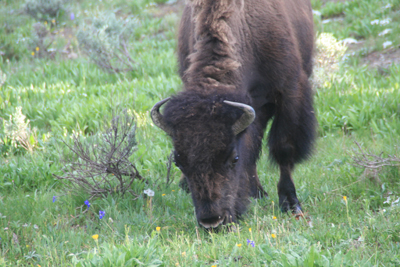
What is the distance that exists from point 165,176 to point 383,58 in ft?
18.6

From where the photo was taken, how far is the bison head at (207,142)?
125 inches

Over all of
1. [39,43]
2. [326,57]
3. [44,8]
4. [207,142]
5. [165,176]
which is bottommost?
[165,176]

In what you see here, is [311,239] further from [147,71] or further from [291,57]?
[147,71]

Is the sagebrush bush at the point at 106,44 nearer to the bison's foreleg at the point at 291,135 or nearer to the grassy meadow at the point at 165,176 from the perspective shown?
the grassy meadow at the point at 165,176

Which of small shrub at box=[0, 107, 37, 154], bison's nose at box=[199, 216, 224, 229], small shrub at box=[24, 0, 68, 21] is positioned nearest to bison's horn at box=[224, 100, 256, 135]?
bison's nose at box=[199, 216, 224, 229]

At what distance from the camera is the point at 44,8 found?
1202cm

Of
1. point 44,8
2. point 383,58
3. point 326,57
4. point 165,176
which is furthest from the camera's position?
point 44,8

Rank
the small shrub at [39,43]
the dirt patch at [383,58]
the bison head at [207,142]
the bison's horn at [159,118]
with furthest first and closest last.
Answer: the small shrub at [39,43] → the dirt patch at [383,58] → the bison's horn at [159,118] → the bison head at [207,142]

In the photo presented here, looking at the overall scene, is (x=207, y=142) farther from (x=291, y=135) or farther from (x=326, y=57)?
(x=326, y=57)

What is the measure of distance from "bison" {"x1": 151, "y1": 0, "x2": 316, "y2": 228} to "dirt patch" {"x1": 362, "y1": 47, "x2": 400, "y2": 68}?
340 cm

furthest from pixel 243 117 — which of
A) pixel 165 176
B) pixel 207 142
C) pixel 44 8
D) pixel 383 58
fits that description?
pixel 44 8

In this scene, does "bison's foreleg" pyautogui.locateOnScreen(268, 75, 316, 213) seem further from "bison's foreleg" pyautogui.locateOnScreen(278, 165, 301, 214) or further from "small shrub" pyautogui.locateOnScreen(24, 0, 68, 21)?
"small shrub" pyautogui.locateOnScreen(24, 0, 68, 21)

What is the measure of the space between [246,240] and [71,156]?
10.1 feet

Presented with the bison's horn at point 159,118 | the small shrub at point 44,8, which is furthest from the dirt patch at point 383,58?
the small shrub at point 44,8
